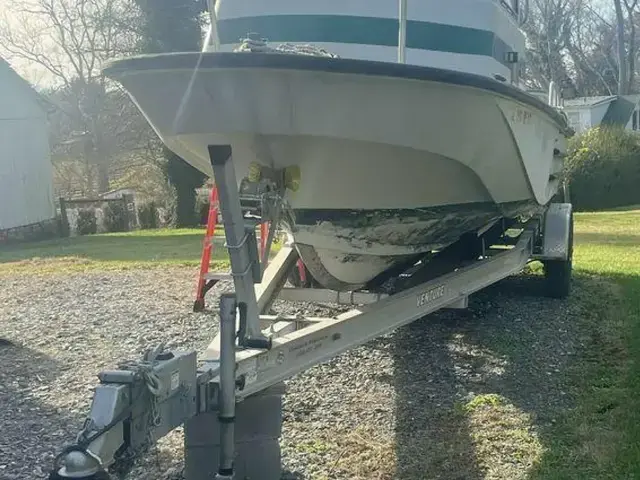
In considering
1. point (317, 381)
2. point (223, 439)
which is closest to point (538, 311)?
point (317, 381)

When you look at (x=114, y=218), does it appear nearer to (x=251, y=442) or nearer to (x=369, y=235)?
(x=369, y=235)

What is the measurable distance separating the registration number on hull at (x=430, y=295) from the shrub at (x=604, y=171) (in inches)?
768

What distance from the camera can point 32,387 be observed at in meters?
5.35

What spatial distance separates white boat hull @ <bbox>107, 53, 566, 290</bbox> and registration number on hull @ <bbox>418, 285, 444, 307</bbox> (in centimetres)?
36

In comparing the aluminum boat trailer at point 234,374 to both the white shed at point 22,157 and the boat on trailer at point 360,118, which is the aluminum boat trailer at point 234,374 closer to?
the boat on trailer at point 360,118

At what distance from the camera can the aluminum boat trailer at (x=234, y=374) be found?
2707 millimetres

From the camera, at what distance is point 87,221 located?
2175 cm

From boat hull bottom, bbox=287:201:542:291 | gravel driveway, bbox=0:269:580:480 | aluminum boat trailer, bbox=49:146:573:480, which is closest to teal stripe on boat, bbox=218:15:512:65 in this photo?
boat hull bottom, bbox=287:201:542:291

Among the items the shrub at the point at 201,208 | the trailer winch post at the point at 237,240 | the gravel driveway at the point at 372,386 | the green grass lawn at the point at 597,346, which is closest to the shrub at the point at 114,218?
the shrub at the point at 201,208

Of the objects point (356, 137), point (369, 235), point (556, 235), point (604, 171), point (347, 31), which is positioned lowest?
point (556, 235)

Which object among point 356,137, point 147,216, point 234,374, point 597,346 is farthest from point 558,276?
point 147,216

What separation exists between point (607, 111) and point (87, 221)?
868 inches

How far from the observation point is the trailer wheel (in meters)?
7.26

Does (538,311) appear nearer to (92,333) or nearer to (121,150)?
(92,333)
